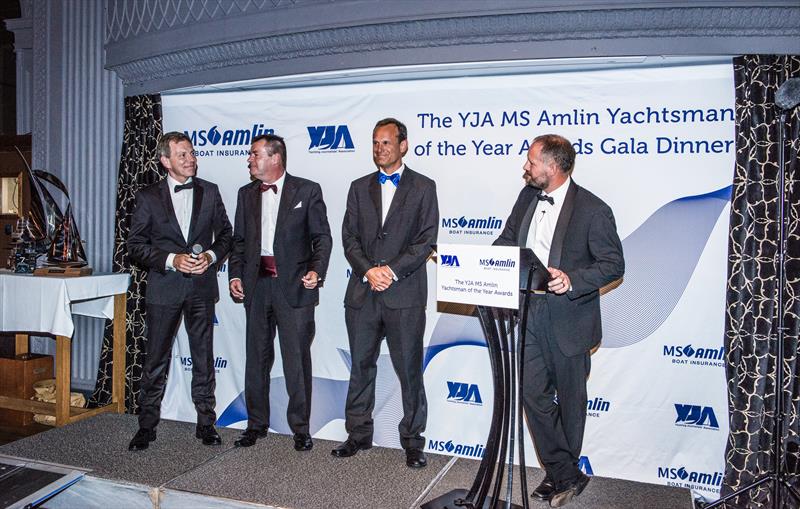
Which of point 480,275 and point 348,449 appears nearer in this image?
point 480,275

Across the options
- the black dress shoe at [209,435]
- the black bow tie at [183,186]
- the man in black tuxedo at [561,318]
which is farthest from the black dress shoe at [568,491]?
the black bow tie at [183,186]

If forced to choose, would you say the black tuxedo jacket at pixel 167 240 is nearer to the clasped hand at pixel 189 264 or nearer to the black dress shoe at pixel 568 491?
the clasped hand at pixel 189 264

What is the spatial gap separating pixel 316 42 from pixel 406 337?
2006mm

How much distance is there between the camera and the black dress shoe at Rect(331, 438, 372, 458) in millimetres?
3568

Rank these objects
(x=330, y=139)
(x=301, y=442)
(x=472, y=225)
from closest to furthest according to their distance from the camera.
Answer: (x=301, y=442)
(x=472, y=225)
(x=330, y=139)

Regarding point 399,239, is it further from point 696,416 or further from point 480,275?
point 696,416

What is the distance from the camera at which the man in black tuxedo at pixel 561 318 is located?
9.60ft

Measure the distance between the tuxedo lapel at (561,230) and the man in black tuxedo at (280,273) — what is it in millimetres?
1383

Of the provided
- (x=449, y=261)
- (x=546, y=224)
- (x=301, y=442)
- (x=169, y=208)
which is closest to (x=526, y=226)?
(x=546, y=224)

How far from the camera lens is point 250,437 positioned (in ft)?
12.3

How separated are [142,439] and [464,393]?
2.04 metres

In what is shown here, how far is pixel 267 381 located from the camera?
376cm

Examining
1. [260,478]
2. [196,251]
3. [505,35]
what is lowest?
[260,478]

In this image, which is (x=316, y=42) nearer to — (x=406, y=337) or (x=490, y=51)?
(x=490, y=51)
